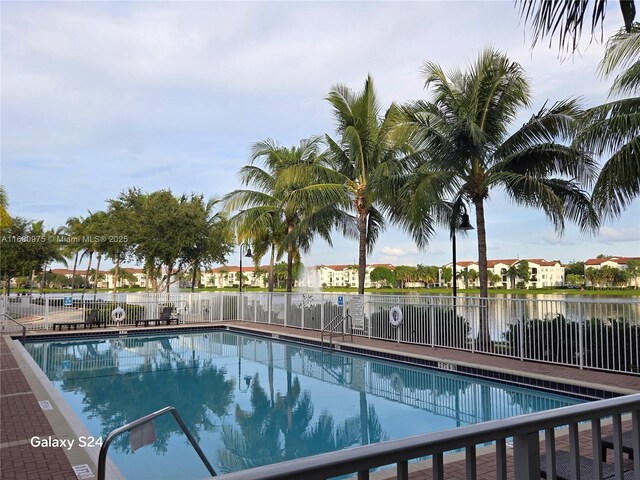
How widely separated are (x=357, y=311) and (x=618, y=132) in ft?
30.5

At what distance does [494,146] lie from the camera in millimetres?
13297

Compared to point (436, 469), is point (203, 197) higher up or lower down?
higher up

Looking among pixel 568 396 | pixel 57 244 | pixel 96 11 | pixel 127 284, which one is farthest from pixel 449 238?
pixel 127 284

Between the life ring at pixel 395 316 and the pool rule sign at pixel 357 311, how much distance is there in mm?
1453

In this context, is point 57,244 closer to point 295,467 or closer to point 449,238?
point 449,238

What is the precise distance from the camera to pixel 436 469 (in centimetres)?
157

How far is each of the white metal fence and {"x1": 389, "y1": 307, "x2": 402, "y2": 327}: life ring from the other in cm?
11

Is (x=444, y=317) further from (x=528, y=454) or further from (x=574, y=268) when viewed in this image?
(x=574, y=268)

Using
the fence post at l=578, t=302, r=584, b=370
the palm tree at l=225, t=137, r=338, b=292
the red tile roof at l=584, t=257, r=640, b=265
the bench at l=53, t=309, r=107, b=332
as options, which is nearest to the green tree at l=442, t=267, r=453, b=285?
the red tile roof at l=584, t=257, r=640, b=265

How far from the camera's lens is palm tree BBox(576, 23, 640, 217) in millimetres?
8352

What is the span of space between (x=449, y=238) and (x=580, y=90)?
561 cm

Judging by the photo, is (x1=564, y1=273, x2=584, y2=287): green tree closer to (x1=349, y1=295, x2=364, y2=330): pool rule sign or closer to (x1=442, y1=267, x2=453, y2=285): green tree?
(x1=442, y1=267, x2=453, y2=285): green tree

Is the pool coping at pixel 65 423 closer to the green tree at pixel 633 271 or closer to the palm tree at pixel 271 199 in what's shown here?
the palm tree at pixel 271 199

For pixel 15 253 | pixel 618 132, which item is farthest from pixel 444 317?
pixel 15 253
